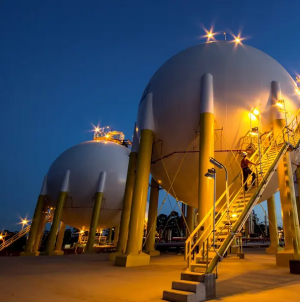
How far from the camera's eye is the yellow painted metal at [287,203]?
846 centimetres

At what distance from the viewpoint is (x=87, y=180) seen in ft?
63.8

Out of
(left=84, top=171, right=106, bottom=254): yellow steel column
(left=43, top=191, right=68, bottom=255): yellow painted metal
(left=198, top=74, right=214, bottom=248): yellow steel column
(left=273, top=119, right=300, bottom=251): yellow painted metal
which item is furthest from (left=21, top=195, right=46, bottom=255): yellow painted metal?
(left=273, top=119, right=300, bottom=251): yellow painted metal

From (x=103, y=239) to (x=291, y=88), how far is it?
86.2ft

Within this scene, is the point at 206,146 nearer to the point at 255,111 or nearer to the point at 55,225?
the point at 255,111

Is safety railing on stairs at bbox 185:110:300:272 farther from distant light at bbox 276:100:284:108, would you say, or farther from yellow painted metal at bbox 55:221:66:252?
yellow painted metal at bbox 55:221:66:252

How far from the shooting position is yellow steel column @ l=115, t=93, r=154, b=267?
9.32 metres

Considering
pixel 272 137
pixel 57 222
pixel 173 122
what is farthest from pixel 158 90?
pixel 57 222

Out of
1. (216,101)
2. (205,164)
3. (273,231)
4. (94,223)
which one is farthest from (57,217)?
(273,231)

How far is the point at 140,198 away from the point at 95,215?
914cm

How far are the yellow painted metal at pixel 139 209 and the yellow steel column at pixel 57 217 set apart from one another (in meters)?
10.5

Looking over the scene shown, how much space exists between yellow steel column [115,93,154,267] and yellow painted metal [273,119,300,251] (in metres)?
4.92

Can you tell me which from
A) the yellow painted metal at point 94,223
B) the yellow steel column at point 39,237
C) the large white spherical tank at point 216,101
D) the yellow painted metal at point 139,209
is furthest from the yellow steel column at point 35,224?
the large white spherical tank at point 216,101

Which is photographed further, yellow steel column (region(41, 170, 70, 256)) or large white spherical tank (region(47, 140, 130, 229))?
large white spherical tank (region(47, 140, 130, 229))

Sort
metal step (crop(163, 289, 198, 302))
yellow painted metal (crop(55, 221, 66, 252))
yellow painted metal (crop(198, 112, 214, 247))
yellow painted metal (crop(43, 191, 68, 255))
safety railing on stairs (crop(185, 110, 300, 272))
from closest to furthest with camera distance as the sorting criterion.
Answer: metal step (crop(163, 289, 198, 302))
safety railing on stairs (crop(185, 110, 300, 272))
yellow painted metal (crop(198, 112, 214, 247))
yellow painted metal (crop(43, 191, 68, 255))
yellow painted metal (crop(55, 221, 66, 252))
